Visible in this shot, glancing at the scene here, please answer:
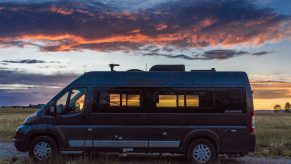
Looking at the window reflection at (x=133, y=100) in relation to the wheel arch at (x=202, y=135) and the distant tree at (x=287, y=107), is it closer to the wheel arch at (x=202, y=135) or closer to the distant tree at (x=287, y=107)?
the wheel arch at (x=202, y=135)

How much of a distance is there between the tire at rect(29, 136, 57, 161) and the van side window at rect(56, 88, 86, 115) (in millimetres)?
944

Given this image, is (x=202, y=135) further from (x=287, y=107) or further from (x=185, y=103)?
(x=287, y=107)

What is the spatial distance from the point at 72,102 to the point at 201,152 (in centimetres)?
409

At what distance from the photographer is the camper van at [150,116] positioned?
13773mm

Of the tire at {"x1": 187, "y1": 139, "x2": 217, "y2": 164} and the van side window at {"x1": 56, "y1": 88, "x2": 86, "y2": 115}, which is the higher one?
the van side window at {"x1": 56, "y1": 88, "x2": 86, "y2": 115}

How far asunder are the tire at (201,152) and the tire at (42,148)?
4005 millimetres

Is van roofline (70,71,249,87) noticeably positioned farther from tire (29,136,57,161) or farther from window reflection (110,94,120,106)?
tire (29,136,57,161)

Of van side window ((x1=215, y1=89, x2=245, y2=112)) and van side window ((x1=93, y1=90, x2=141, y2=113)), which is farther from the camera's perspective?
van side window ((x1=93, y1=90, x2=141, y2=113))

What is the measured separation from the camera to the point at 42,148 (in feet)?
45.8

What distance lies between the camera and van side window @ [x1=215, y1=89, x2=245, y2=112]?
45.1 feet

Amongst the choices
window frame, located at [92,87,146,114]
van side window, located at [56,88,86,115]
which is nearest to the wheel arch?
window frame, located at [92,87,146,114]

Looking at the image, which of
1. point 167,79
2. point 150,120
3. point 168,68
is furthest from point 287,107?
point 150,120

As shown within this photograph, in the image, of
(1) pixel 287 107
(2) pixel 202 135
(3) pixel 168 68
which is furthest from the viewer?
(1) pixel 287 107

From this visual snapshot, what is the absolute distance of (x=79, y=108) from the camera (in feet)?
46.0
